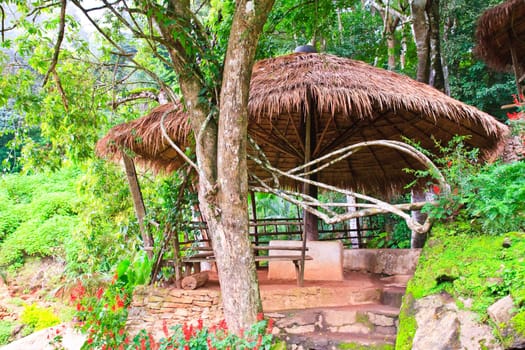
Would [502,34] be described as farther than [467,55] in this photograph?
No

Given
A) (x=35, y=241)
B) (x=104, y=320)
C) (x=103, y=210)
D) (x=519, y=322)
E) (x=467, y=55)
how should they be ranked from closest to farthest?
(x=519, y=322) → (x=104, y=320) → (x=103, y=210) → (x=35, y=241) → (x=467, y=55)

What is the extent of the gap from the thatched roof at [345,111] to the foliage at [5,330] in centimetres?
433

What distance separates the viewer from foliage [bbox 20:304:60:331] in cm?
750

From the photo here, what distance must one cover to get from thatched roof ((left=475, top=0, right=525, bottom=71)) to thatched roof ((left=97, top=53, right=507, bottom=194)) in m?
2.38

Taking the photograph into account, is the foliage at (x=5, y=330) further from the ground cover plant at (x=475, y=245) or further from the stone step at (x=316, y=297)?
the ground cover plant at (x=475, y=245)

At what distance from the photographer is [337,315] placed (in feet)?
11.9

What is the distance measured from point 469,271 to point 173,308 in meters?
2.77

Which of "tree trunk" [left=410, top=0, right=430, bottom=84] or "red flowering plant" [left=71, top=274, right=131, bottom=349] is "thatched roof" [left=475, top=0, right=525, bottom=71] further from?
"red flowering plant" [left=71, top=274, right=131, bottom=349]

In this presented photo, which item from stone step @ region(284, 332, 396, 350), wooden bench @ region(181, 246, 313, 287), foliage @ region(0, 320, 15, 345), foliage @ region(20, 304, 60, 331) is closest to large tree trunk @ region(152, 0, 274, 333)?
stone step @ region(284, 332, 396, 350)

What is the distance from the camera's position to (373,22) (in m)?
9.36

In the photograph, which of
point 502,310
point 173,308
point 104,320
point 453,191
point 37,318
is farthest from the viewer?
point 37,318

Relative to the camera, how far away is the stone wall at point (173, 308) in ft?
13.4

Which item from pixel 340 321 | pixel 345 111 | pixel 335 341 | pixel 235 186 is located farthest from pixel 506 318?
pixel 345 111

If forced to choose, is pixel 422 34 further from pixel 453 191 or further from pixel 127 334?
pixel 127 334
